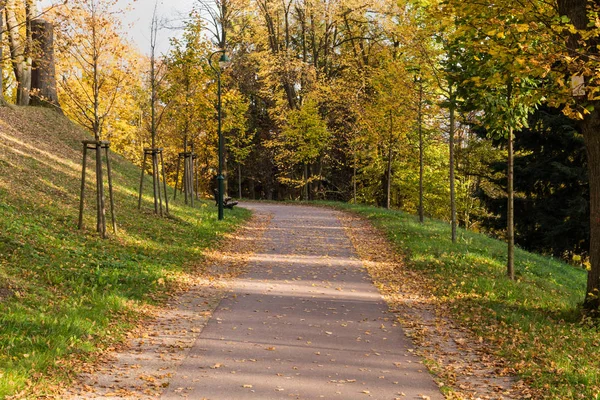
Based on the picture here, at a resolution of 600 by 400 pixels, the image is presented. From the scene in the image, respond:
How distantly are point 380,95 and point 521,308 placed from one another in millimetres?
16740

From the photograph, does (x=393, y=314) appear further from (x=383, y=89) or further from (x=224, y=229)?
(x=383, y=89)

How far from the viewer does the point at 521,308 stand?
384 inches

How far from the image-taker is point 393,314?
377 inches

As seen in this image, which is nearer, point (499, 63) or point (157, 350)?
point (157, 350)

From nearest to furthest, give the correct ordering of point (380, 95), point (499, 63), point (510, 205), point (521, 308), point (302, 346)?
1. point (302, 346)
2. point (521, 308)
3. point (499, 63)
4. point (510, 205)
5. point (380, 95)

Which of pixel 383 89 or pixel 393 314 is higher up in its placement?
pixel 383 89

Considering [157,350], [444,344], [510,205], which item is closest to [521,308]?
[444,344]

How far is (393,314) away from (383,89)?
53.4 feet

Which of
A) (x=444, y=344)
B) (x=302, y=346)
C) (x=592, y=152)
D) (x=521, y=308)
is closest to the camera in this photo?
(x=302, y=346)

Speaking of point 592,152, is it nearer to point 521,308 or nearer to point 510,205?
point 521,308

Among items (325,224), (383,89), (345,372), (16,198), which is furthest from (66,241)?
(383,89)

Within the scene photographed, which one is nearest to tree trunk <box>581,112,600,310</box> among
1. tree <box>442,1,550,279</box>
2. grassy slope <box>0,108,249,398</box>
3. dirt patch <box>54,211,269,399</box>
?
tree <box>442,1,550,279</box>

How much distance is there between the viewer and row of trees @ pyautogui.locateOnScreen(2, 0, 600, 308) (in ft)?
29.4

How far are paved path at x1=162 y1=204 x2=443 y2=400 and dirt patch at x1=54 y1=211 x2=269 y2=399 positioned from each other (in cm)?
18
